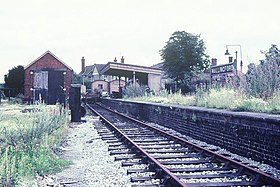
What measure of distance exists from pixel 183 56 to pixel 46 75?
71.4 feet

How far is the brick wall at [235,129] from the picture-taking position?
703 cm

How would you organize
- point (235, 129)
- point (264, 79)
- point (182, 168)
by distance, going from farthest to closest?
point (264, 79) → point (235, 129) → point (182, 168)

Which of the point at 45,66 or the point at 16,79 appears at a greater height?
the point at 45,66

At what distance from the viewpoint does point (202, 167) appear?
269 inches

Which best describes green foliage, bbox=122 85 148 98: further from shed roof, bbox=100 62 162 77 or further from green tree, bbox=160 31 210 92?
green tree, bbox=160 31 210 92

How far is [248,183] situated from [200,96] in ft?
33.9

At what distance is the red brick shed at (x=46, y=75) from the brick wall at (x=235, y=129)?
2060 centimetres

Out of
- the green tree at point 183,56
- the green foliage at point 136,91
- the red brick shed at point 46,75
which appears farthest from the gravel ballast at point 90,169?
the green tree at point 183,56

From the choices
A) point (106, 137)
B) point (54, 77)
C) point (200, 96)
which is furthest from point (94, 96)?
point (106, 137)

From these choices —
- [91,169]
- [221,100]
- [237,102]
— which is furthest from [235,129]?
[221,100]

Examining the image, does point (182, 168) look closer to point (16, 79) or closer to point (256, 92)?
point (256, 92)

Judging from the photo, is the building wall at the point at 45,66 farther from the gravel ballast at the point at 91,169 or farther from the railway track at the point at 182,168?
the railway track at the point at 182,168

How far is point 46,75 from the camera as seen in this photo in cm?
3659

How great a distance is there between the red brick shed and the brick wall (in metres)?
20.6
